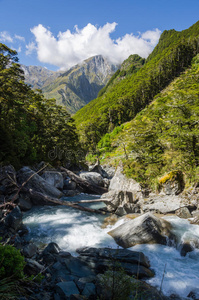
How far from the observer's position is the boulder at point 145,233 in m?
9.85

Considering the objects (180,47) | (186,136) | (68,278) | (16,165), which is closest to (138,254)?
(68,278)

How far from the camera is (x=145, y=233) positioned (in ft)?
32.6

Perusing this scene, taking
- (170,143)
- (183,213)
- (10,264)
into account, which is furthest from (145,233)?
(170,143)

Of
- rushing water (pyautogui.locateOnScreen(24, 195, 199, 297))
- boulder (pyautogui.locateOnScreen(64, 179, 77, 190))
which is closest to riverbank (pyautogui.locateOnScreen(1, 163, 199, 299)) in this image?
rushing water (pyautogui.locateOnScreen(24, 195, 199, 297))

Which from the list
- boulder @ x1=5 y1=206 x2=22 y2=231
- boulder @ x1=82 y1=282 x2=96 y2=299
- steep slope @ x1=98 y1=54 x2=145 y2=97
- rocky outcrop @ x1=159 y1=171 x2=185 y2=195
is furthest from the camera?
steep slope @ x1=98 y1=54 x2=145 y2=97

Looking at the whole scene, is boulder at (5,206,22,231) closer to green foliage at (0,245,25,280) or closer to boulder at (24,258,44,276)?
boulder at (24,258,44,276)

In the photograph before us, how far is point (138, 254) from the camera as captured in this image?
8156 millimetres

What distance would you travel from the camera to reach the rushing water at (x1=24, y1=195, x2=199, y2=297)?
7230 millimetres

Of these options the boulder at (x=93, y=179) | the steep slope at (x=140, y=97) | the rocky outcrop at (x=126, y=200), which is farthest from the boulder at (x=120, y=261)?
the steep slope at (x=140, y=97)

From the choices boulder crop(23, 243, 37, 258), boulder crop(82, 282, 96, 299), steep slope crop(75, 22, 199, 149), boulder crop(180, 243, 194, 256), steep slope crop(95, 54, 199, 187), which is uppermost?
steep slope crop(75, 22, 199, 149)

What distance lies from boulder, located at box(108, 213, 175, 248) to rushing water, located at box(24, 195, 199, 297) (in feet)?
1.13

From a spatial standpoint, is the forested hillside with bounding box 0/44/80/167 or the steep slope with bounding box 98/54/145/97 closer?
the forested hillside with bounding box 0/44/80/167

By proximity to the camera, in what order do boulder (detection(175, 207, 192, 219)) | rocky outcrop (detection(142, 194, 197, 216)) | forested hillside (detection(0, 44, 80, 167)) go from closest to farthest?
boulder (detection(175, 207, 192, 219)) < rocky outcrop (detection(142, 194, 197, 216)) < forested hillside (detection(0, 44, 80, 167))

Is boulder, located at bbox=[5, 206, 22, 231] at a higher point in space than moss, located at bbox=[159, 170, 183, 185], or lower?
lower
